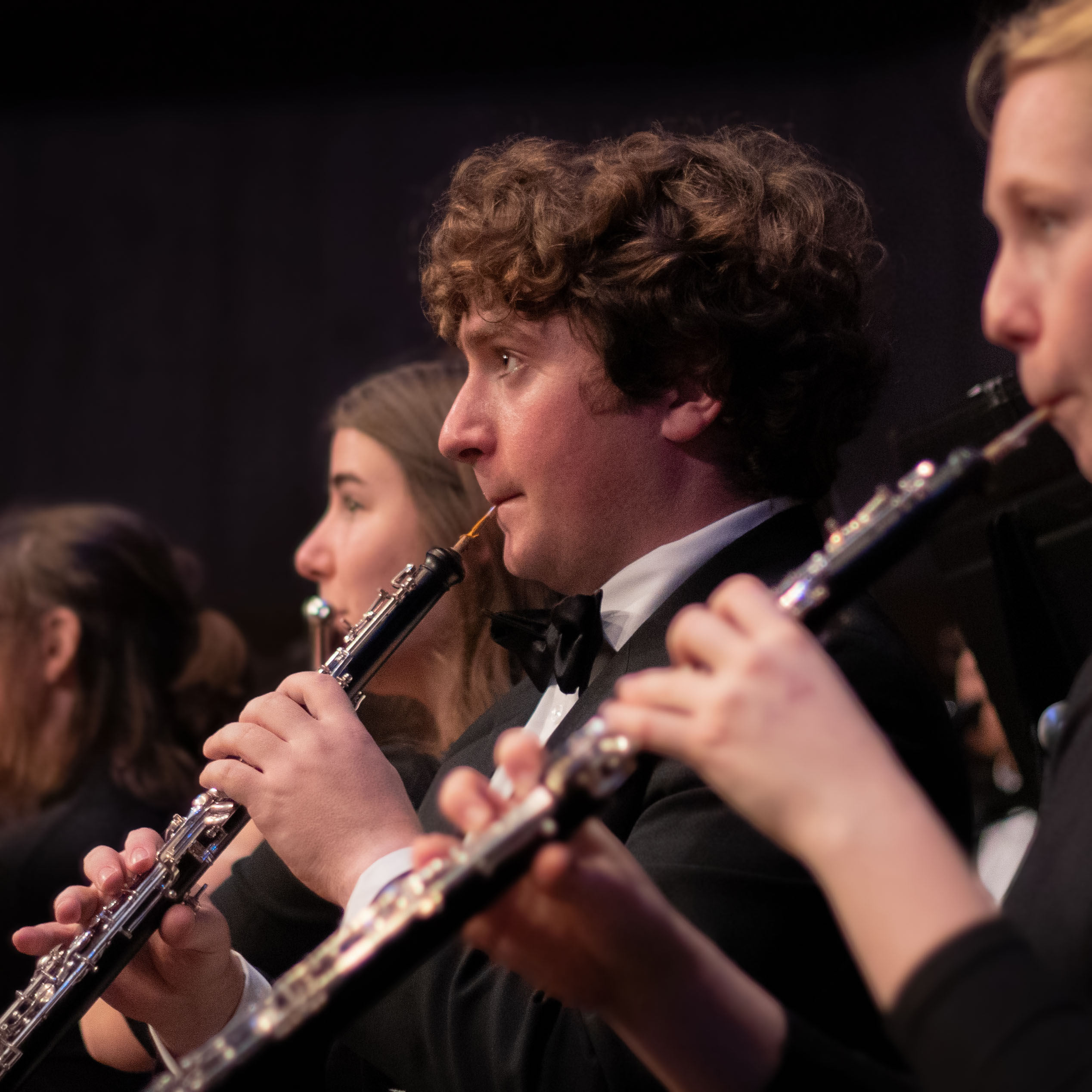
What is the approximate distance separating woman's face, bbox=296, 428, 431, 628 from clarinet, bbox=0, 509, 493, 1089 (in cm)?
68

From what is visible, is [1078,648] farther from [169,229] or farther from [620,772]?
[169,229]

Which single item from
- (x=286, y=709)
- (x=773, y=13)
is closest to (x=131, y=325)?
(x=773, y=13)

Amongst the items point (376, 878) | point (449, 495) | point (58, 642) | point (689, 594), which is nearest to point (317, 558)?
point (449, 495)

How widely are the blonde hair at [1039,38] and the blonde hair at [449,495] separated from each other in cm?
120

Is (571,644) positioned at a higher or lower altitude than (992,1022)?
higher

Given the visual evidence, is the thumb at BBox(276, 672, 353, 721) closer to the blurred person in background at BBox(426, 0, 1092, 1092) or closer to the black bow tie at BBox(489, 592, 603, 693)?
the black bow tie at BBox(489, 592, 603, 693)

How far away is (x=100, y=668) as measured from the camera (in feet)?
9.27

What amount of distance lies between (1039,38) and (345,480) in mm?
1681

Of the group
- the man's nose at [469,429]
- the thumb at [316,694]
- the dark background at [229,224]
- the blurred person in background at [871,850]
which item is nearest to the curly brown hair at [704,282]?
the man's nose at [469,429]

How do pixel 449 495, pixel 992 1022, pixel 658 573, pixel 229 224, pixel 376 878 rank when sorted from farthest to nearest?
pixel 229 224 → pixel 449 495 → pixel 658 573 → pixel 376 878 → pixel 992 1022

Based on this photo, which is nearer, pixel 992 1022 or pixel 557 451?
pixel 992 1022

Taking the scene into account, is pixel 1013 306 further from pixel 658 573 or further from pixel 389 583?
pixel 389 583

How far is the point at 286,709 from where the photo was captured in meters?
1.34

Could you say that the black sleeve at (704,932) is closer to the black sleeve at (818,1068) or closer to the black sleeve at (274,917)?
the black sleeve at (818,1068)
